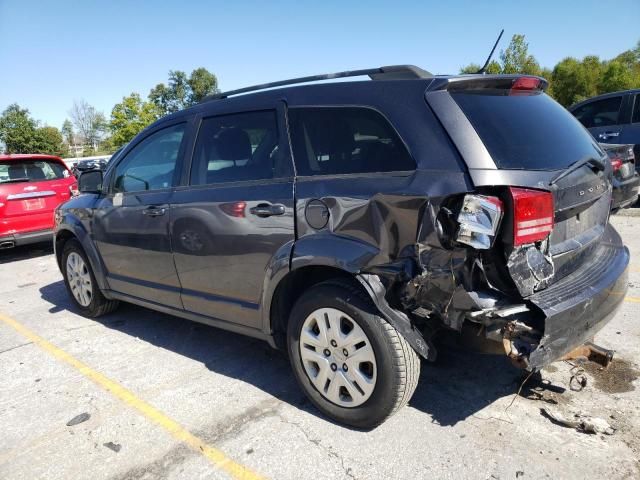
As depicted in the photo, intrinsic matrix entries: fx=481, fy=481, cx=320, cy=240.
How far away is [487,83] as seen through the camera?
2557mm

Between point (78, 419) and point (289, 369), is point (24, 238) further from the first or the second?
point (289, 369)

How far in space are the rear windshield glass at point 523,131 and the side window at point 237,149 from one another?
1189 millimetres

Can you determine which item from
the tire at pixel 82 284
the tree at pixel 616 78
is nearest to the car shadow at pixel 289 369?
the tire at pixel 82 284

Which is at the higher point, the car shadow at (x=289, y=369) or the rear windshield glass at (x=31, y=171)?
the rear windshield glass at (x=31, y=171)

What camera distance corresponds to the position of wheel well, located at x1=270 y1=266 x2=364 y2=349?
281 cm

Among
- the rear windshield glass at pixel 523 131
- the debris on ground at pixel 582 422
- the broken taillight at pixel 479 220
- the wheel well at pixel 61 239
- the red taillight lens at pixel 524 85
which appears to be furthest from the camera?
the wheel well at pixel 61 239

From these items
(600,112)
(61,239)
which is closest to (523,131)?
(61,239)

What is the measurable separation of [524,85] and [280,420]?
2400 mm

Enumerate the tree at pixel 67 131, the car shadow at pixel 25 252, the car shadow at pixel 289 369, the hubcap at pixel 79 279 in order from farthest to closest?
the tree at pixel 67 131 → the car shadow at pixel 25 252 → the hubcap at pixel 79 279 → the car shadow at pixel 289 369

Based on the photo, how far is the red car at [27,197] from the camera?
7715 millimetres

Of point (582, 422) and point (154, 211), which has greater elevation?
point (154, 211)

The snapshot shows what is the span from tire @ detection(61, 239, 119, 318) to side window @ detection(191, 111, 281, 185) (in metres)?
2.02

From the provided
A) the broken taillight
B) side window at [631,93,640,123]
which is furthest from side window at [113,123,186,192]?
side window at [631,93,640,123]

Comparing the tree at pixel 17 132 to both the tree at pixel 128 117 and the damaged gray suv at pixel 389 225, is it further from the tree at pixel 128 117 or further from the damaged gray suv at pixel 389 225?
the damaged gray suv at pixel 389 225
